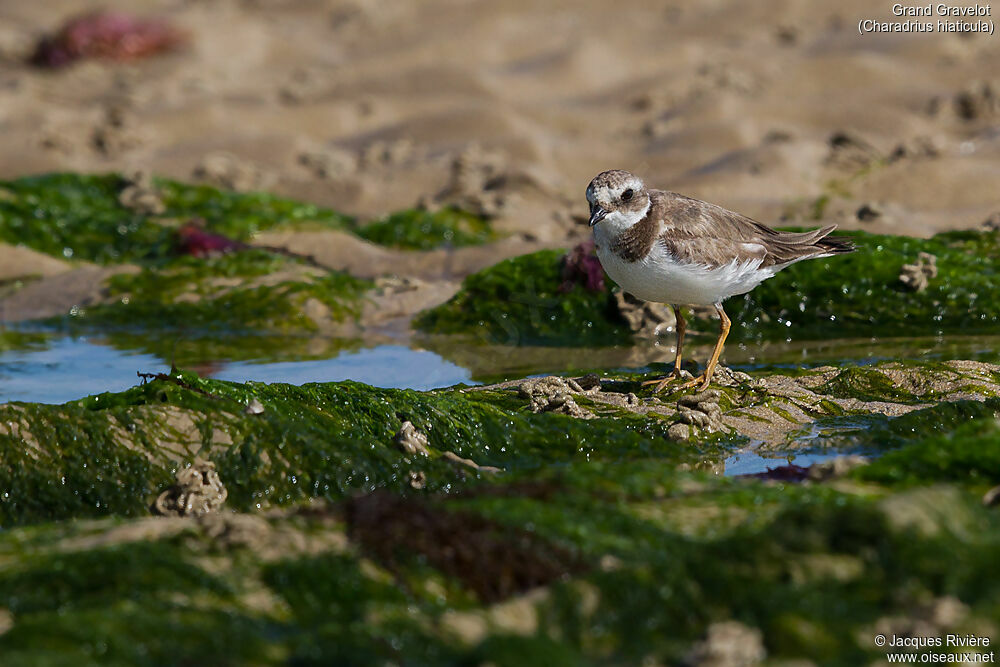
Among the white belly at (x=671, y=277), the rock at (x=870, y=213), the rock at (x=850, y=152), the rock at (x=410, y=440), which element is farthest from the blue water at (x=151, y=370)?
the rock at (x=850, y=152)

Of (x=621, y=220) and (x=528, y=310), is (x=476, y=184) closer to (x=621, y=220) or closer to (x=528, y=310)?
(x=528, y=310)

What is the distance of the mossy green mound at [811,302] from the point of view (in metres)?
8.26

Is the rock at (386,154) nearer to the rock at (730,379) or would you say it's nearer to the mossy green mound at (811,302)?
the mossy green mound at (811,302)

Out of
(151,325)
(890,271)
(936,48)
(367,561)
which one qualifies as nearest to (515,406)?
(367,561)

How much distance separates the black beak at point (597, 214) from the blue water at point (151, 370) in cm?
181

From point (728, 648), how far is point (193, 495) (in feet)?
8.28

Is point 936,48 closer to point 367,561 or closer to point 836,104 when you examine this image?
point 836,104

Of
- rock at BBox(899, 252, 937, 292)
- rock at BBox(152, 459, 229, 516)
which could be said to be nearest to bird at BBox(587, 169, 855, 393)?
rock at BBox(899, 252, 937, 292)

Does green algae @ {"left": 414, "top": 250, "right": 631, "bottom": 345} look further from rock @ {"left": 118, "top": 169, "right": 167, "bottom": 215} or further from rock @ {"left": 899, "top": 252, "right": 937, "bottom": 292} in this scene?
rock @ {"left": 118, "top": 169, "right": 167, "bottom": 215}

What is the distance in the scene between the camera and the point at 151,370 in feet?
25.8

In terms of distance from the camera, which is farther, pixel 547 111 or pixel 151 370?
pixel 547 111

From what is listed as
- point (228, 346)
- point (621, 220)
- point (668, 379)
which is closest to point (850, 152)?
point (668, 379)

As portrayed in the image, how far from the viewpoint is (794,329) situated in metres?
8.42

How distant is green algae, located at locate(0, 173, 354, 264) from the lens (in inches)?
424
